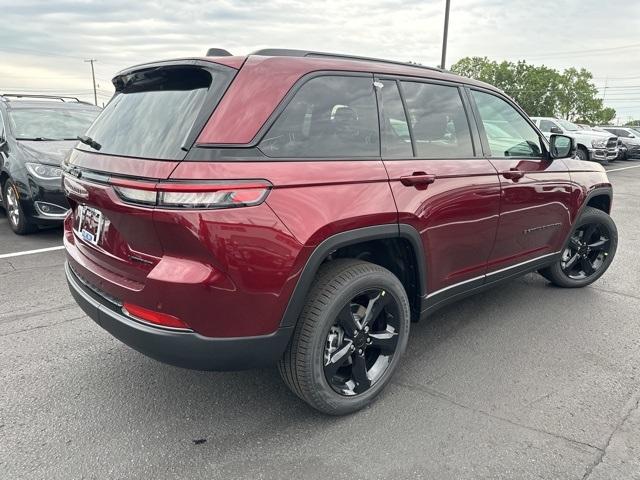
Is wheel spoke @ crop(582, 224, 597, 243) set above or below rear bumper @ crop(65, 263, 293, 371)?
below

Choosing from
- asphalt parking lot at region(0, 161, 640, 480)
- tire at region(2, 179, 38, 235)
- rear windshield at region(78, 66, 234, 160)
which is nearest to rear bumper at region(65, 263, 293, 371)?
asphalt parking lot at region(0, 161, 640, 480)

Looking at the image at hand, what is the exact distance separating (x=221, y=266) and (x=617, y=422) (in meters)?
2.20

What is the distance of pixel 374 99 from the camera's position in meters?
2.67

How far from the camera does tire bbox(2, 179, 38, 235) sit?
19.7 ft

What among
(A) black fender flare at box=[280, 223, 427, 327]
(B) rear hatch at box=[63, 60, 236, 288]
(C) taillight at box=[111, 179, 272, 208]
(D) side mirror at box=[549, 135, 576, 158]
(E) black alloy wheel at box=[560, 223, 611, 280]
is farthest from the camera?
(E) black alloy wheel at box=[560, 223, 611, 280]

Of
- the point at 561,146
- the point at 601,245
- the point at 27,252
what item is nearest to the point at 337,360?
the point at 561,146

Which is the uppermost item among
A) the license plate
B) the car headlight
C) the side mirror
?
the side mirror

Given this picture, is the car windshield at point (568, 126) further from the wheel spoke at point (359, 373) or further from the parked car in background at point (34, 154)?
the wheel spoke at point (359, 373)

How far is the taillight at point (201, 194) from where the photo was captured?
1987 millimetres

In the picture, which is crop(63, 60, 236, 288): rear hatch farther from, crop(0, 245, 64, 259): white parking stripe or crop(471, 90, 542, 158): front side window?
crop(0, 245, 64, 259): white parking stripe

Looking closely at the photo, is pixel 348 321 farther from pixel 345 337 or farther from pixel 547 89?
pixel 547 89

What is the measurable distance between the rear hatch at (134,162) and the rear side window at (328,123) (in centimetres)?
32

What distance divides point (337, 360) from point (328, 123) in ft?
3.93

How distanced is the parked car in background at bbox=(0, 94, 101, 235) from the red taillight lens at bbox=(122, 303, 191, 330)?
3997 mm
